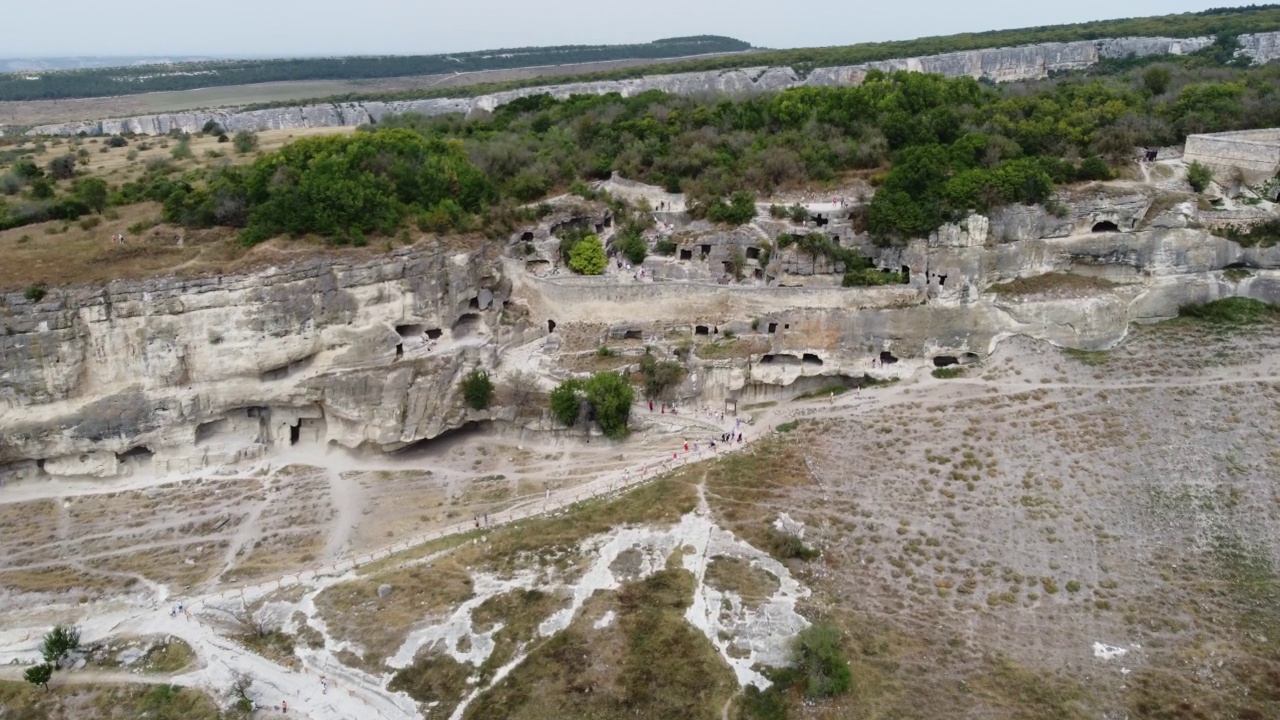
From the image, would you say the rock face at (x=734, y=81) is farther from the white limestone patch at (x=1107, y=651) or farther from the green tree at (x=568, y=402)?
the white limestone patch at (x=1107, y=651)

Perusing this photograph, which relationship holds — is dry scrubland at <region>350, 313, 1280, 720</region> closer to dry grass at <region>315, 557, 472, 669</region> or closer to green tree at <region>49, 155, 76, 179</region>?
dry grass at <region>315, 557, 472, 669</region>

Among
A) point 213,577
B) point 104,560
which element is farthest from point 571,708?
point 104,560

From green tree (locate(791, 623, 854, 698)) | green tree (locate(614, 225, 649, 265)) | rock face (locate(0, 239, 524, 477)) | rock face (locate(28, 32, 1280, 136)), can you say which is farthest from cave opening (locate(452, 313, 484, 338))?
rock face (locate(28, 32, 1280, 136))

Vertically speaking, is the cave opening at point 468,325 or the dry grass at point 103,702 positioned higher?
the cave opening at point 468,325

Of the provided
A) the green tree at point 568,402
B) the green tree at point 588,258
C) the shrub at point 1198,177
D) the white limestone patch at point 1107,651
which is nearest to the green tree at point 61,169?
the green tree at point 588,258

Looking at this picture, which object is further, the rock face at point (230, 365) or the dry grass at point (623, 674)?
the rock face at point (230, 365)

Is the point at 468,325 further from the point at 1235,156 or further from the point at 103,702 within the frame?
the point at 1235,156
